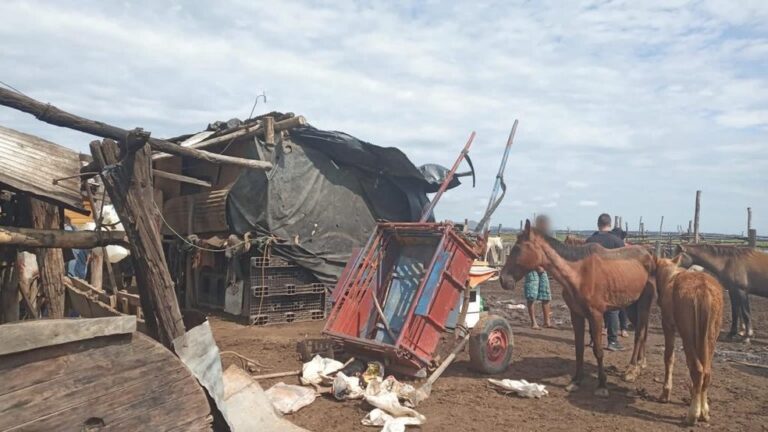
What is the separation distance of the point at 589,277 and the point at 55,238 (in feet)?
18.6

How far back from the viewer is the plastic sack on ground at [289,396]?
5.31m

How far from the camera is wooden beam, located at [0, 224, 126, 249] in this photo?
304 cm

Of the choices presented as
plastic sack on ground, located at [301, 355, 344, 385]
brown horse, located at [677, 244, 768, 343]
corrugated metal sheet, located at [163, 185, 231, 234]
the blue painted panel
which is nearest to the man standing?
brown horse, located at [677, 244, 768, 343]

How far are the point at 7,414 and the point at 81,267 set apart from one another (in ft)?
30.5

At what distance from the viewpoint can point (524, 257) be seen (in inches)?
268

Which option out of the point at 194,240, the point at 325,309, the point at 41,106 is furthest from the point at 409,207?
the point at 41,106

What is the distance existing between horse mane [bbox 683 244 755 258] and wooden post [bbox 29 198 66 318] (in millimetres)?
11423

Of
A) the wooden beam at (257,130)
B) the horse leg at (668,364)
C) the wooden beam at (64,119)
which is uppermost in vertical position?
the wooden beam at (257,130)

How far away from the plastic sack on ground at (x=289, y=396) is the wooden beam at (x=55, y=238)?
257 cm

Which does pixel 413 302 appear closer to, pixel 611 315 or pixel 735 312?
pixel 611 315

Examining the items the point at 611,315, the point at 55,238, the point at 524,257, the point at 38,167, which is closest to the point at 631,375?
the point at 611,315

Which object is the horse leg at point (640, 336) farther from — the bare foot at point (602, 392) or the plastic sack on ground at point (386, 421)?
the plastic sack on ground at point (386, 421)

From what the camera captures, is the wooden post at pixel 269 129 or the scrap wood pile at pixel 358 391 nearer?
the scrap wood pile at pixel 358 391

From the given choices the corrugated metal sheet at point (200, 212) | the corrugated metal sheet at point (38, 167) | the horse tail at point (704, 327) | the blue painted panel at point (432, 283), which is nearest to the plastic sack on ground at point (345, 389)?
the blue painted panel at point (432, 283)
